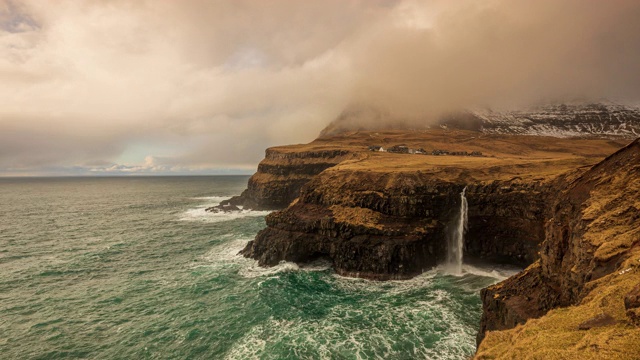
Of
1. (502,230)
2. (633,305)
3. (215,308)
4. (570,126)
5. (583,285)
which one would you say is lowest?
(215,308)

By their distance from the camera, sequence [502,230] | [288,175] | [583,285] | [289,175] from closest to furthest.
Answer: [583,285], [502,230], [289,175], [288,175]

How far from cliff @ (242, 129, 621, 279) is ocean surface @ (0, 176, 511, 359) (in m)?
3.19

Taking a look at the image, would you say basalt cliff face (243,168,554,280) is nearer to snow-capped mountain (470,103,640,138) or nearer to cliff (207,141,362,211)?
cliff (207,141,362,211)

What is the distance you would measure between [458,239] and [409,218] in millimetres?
8552

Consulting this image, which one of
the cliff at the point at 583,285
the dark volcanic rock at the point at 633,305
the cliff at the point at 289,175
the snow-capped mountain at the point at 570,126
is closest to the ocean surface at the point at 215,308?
the cliff at the point at 583,285

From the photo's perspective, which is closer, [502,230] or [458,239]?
[502,230]

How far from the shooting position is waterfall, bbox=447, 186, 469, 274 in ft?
152

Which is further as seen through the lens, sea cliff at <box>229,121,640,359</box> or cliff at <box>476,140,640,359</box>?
sea cliff at <box>229,121,640,359</box>

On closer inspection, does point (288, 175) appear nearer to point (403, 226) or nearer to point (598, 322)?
point (403, 226)

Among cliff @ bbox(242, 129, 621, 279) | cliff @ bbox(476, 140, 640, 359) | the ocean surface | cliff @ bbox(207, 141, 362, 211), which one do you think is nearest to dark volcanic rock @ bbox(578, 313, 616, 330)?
cliff @ bbox(476, 140, 640, 359)

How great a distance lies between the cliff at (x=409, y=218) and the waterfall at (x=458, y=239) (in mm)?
1070

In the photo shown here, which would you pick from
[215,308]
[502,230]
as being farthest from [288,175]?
[215,308]

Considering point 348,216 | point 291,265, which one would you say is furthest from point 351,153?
point 291,265

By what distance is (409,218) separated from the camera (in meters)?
49.1
